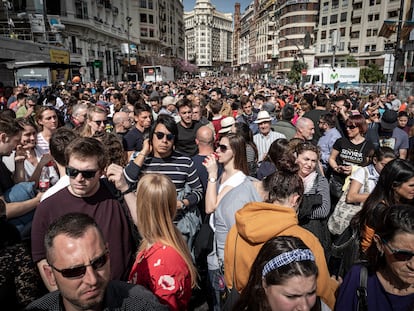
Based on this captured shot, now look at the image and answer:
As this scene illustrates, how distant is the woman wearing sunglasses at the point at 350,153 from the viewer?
4469 mm

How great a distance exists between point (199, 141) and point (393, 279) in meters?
2.82

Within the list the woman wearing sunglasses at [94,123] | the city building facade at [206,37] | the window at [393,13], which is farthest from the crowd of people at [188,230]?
the city building facade at [206,37]

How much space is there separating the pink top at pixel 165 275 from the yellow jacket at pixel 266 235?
40 centimetres

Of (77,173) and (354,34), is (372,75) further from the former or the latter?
(77,173)

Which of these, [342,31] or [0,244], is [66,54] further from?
[342,31]

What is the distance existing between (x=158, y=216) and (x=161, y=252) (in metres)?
0.28

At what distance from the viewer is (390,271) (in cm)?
190

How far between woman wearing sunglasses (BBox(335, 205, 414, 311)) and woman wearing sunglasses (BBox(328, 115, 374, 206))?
97.1 inches

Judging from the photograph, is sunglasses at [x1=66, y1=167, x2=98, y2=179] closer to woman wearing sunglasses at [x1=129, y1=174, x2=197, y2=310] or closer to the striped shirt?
woman wearing sunglasses at [x1=129, y1=174, x2=197, y2=310]

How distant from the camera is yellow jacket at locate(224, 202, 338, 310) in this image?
200cm

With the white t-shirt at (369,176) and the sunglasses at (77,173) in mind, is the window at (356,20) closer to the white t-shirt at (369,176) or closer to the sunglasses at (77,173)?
the white t-shirt at (369,176)

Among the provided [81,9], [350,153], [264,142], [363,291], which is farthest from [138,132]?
[81,9]

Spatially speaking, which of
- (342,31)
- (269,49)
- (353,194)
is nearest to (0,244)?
(353,194)

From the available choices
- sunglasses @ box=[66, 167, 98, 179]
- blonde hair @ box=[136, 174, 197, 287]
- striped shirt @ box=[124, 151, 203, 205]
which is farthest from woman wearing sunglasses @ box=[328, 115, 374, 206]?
sunglasses @ box=[66, 167, 98, 179]
